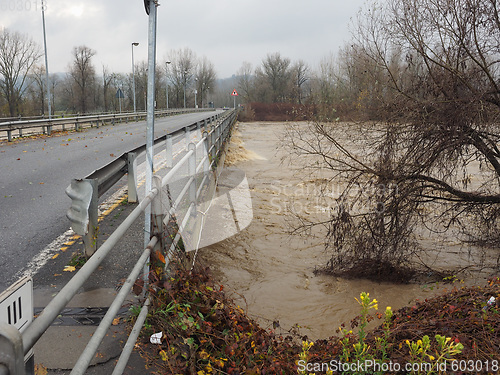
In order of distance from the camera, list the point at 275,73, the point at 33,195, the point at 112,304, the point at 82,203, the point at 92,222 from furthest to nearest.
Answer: the point at 275,73 < the point at 33,195 < the point at 92,222 < the point at 82,203 < the point at 112,304

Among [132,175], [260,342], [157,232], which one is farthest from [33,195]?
[260,342]

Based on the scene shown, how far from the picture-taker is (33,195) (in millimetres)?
7777

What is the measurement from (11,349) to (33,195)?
7.32 metres

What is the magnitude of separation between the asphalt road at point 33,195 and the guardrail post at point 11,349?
343 cm

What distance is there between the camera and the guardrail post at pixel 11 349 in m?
1.19

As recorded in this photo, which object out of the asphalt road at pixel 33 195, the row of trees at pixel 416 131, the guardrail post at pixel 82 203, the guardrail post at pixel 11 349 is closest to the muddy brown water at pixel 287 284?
the row of trees at pixel 416 131

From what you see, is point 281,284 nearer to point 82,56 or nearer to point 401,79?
point 401,79

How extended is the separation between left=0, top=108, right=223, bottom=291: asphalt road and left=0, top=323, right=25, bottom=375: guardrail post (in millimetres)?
3428

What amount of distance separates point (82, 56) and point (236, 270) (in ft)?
216

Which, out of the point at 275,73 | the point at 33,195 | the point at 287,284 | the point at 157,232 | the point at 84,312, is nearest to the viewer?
the point at 157,232

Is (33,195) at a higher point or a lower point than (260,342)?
higher

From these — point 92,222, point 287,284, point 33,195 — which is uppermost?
point 92,222

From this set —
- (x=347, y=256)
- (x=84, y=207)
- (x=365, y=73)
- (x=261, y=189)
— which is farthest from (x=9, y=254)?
(x=261, y=189)

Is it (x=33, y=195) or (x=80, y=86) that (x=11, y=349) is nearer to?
(x=33, y=195)
